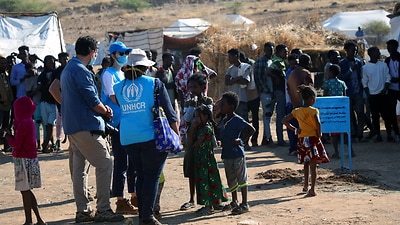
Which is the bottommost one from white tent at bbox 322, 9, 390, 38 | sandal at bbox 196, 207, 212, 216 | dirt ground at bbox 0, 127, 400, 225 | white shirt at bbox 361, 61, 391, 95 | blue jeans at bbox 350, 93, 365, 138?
dirt ground at bbox 0, 127, 400, 225

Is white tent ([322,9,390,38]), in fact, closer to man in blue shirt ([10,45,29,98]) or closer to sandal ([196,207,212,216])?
man in blue shirt ([10,45,29,98])

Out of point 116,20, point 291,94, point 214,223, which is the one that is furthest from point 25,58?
point 116,20

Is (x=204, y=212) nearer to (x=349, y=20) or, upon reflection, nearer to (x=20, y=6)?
(x=349, y=20)

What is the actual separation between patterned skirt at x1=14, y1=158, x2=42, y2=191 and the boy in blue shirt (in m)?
1.97

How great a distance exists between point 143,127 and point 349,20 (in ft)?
126

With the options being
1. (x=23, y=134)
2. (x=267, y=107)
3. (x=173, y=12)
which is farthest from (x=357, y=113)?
(x=173, y=12)

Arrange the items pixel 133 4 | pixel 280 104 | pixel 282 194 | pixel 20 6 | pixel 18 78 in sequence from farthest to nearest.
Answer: pixel 133 4 → pixel 20 6 → pixel 18 78 → pixel 280 104 → pixel 282 194

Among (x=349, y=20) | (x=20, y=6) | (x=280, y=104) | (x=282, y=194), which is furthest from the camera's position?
(x=20, y=6)

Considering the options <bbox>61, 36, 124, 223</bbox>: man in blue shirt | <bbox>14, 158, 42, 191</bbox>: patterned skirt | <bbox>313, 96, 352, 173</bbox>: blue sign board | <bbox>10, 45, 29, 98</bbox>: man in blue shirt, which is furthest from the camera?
<bbox>10, 45, 29, 98</bbox>: man in blue shirt

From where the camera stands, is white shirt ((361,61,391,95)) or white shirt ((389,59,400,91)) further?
white shirt ((389,59,400,91))

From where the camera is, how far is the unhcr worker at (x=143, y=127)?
764 cm

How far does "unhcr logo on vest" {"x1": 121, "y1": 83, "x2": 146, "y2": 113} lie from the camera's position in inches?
302

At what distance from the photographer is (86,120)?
8.01m

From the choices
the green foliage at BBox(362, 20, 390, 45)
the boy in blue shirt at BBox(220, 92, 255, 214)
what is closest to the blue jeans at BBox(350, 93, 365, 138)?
the boy in blue shirt at BBox(220, 92, 255, 214)
